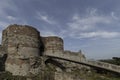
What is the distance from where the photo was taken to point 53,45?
17.2 meters

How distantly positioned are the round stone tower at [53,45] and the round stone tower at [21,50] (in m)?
2.74

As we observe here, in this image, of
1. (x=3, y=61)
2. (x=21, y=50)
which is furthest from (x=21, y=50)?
(x=3, y=61)

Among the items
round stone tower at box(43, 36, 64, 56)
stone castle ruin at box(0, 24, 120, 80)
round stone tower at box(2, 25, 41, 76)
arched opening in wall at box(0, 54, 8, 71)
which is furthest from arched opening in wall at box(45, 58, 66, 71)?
arched opening in wall at box(0, 54, 8, 71)

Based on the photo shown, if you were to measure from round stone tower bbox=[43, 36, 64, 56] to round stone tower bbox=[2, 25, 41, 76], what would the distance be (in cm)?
274

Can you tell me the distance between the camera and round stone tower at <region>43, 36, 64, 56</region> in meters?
16.8

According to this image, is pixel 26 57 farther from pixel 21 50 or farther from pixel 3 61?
pixel 3 61

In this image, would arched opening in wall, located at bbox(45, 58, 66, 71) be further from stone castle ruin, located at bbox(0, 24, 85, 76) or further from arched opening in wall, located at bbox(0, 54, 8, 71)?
arched opening in wall, located at bbox(0, 54, 8, 71)

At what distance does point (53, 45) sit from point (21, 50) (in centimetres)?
440

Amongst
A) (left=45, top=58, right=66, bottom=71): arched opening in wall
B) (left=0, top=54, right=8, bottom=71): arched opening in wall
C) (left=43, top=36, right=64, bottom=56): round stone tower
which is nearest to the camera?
(left=0, top=54, right=8, bottom=71): arched opening in wall

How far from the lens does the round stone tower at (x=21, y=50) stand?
13227 millimetres

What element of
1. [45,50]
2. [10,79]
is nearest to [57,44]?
[45,50]

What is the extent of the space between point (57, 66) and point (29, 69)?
12.7 ft

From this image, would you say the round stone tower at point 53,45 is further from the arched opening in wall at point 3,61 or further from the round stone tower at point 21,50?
the arched opening in wall at point 3,61

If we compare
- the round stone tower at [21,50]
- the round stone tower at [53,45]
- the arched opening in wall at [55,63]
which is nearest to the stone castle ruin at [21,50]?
the round stone tower at [21,50]
